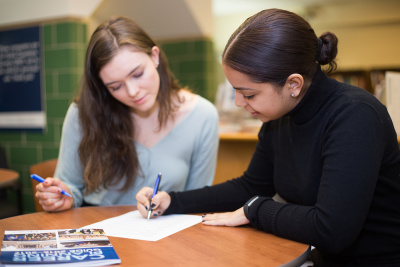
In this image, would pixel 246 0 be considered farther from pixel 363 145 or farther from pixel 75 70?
pixel 363 145

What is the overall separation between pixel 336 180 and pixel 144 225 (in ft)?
1.80

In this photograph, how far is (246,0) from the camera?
721cm

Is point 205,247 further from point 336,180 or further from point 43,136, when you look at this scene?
point 43,136

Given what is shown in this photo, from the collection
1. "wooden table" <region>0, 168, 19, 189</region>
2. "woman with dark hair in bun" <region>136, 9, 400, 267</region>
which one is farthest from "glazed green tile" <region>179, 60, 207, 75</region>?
"woman with dark hair in bun" <region>136, 9, 400, 267</region>

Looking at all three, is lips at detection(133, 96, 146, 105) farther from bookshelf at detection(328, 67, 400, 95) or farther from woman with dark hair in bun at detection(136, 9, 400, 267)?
bookshelf at detection(328, 67, 400, 95)

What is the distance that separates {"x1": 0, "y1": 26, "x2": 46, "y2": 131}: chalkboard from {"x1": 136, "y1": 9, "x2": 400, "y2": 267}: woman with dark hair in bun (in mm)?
2902

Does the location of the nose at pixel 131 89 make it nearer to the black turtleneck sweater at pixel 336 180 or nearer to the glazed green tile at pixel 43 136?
the black turtleneck sweater at pixel 336 180

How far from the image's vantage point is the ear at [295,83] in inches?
46.0

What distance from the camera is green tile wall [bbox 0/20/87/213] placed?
372 cm

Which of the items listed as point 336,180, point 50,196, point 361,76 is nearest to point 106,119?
point 50,196

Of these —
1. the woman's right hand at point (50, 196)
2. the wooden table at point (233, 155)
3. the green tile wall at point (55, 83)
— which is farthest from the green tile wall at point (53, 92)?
the woman's right hand at point (50, 196)

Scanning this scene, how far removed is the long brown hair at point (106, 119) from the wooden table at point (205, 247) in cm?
41

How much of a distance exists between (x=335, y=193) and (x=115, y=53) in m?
0.96

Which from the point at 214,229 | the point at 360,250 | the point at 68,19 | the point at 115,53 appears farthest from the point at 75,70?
the point at 360,250
